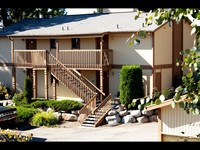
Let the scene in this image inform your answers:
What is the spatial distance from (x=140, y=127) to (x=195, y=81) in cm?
1830

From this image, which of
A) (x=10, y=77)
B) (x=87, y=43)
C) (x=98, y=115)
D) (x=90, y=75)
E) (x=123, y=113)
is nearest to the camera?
(x=123, y=113)

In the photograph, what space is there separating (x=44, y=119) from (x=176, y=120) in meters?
10.2

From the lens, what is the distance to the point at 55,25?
30438 mm

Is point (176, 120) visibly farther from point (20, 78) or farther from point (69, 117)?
point (20, 78)

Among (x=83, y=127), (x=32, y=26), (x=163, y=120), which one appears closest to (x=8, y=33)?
(x=32, y=26)

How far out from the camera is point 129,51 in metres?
25.7

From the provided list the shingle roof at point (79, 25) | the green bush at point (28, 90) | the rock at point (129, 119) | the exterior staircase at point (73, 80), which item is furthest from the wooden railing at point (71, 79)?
the rock at point (129, 119)

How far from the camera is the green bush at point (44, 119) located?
22.1m

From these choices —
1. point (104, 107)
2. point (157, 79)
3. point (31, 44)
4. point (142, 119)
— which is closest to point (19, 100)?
point (31, 44)

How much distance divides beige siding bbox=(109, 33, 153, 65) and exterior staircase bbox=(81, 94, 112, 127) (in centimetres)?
362

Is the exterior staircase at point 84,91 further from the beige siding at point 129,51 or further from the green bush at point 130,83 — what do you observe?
the beige siding at point 129,51

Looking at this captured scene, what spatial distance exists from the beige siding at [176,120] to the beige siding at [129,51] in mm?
10672

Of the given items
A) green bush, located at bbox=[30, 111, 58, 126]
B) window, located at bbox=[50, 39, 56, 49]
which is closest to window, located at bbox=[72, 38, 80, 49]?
window, located at bbox=[50, 39, 56, 49]

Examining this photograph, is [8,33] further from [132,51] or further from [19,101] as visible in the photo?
[132,51]
